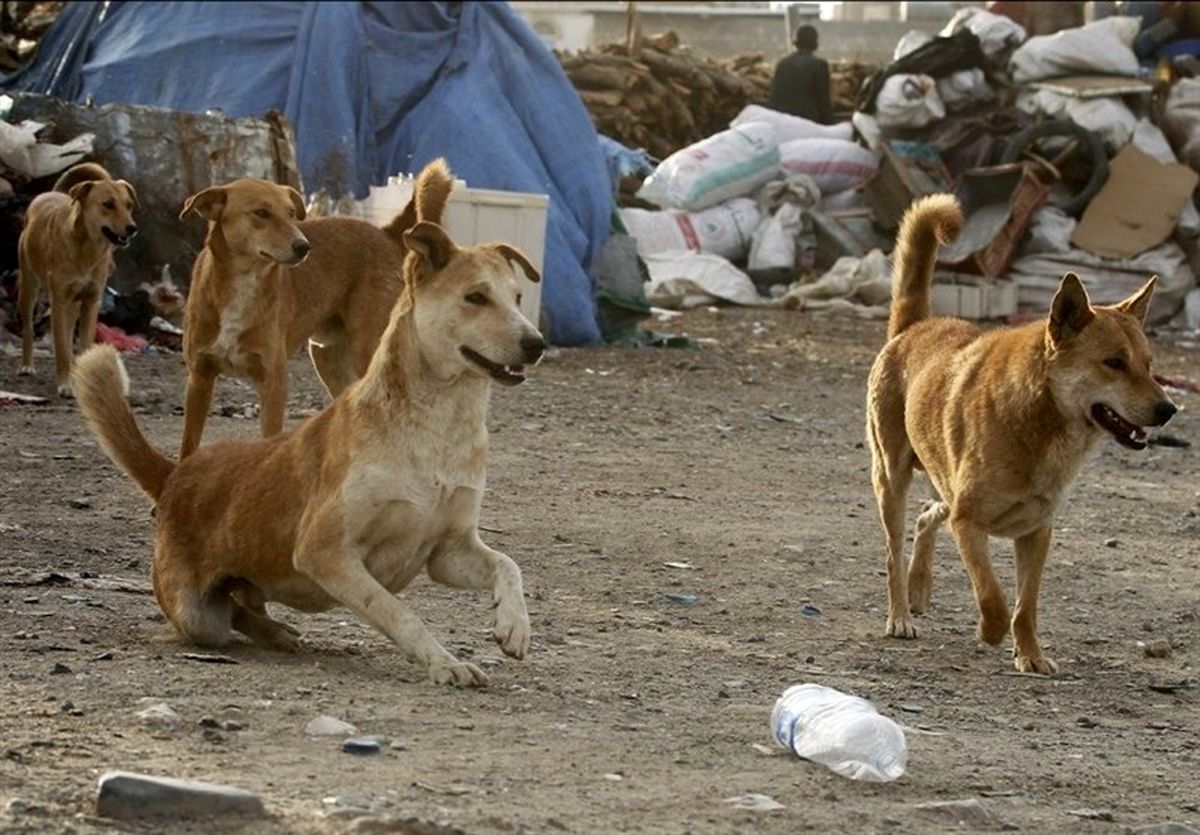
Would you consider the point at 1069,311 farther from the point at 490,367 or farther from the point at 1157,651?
the point at 490,367

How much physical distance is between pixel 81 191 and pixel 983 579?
6.76 meters

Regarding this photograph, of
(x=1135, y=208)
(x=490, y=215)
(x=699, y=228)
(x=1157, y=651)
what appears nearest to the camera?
(x=1157, y=651)

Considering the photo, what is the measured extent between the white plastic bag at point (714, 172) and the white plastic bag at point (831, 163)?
0.28m

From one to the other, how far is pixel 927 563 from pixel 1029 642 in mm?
936

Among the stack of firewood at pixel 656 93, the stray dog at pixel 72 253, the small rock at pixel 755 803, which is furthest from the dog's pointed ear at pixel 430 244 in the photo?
the stack of firewood at pixel 656 93

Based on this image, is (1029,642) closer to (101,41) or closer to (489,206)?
(489,206)

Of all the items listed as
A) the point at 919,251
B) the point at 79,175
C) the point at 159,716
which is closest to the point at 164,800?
the point at 159,716

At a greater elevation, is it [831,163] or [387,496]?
[387,496]

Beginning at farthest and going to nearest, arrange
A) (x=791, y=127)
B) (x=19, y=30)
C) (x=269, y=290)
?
1. (x=791, y=127)
2. (x=19, y=30)
3. (x=269, y=290)

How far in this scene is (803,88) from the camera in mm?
21859

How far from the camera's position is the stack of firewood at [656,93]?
72.8ft

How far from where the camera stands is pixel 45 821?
150 inches

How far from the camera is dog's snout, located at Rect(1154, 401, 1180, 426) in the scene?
253 inches

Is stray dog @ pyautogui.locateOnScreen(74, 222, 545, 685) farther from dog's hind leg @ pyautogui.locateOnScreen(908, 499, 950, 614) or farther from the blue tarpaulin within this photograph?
the blue tarpaulin
